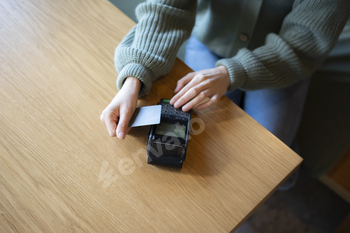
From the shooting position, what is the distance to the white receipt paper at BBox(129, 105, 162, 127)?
528 mm

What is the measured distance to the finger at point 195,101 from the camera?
0.58 m

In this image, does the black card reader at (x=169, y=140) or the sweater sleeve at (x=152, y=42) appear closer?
the black card reader at (x=169, y=140)

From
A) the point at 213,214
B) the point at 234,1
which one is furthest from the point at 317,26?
the point at 213,214

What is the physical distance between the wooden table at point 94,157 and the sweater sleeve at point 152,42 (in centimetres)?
5

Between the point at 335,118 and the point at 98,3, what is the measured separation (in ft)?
3.47

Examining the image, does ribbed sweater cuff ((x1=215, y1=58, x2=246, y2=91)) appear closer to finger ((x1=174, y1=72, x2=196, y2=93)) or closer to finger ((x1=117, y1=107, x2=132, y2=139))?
finger ((x1=174, y1=72, x2=196, y2=93))

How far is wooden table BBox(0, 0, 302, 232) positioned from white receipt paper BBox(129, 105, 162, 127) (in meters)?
0.04

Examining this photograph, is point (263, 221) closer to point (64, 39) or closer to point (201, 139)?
point (201, 139)

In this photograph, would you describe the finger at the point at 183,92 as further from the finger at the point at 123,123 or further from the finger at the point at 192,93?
the finger at the point at 123,123

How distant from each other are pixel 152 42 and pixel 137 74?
0.11 m

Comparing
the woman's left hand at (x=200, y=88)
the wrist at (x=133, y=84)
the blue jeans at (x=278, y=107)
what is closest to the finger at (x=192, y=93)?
the woman's left hand at (x=200, y=88)

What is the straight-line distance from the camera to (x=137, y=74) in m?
0.59

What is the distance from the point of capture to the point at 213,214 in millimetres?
495

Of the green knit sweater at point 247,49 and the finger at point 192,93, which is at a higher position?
the green knit sweater at point 247,49
